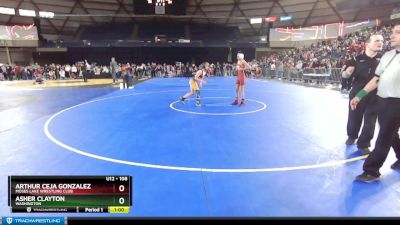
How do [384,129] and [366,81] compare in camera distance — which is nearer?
[384,129]

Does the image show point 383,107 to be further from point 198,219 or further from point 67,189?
point 67,189

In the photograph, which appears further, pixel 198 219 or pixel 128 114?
pixel 128 114

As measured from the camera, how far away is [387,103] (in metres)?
2.89

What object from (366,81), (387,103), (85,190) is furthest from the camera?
(366,81)

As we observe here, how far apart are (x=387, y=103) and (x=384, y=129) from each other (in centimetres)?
31

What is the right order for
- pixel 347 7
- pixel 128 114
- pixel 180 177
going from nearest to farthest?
1. pixel 180 177
2. pixel 347 7
3. pixel 128 114

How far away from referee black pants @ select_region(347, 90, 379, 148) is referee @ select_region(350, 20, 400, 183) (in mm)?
1057

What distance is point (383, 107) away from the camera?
2.95 meters

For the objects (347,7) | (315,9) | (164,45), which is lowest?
(347,7)

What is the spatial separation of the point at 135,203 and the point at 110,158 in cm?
145

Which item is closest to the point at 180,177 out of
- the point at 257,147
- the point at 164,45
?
the point at 257,147
